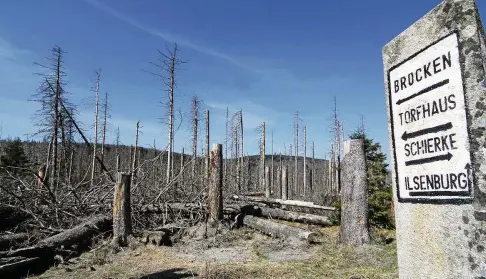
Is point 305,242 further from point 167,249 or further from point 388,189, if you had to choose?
point 388,189

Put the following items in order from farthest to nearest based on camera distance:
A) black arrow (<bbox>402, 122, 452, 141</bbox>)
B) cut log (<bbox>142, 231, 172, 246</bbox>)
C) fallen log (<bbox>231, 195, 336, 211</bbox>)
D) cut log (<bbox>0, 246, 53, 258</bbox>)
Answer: fallen log (<bbox>231, 195, 336, 211</bbox>)
cut log (<bbox>142, 231, 172, 246</bbox>)
cut log (<bbox>0, 246, 53, 258</bbox>)
black arrow (<bbox>402, 122, 452, 141</bbox>)

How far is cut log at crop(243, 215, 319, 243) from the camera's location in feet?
27.1

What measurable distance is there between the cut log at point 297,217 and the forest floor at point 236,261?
3008 millimetres

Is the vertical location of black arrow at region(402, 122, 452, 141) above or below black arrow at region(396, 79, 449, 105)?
below

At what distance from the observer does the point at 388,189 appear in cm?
1286

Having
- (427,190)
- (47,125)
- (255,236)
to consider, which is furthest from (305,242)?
(47,125)

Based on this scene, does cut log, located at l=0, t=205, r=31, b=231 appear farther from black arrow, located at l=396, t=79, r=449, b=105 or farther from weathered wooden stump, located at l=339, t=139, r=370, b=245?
black arrow, located at l=396, t=79, r=449, b=105

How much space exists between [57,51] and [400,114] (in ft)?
73.8

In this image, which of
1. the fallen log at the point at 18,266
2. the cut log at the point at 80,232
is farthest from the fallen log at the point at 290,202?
the fallen log at the point at 18,266

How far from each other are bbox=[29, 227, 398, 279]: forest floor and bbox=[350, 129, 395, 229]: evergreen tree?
3413 mm

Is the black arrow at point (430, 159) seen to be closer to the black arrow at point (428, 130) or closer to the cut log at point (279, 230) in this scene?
the black arrow at point (428, 130)

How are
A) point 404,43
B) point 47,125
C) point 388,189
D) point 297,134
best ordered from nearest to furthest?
point 404,43 → point 388,189 → point 47,125 → point 297,134

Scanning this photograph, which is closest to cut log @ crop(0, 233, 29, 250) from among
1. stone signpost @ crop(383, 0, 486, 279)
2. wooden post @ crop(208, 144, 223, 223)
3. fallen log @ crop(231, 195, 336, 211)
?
wooden post @ crop(208, 144, 223, 223)

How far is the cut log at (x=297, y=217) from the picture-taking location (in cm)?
1162
